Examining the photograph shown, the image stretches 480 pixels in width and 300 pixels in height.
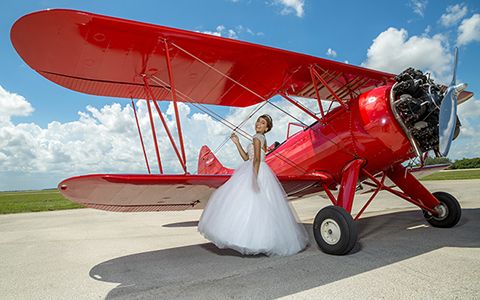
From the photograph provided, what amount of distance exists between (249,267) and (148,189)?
1439 mm

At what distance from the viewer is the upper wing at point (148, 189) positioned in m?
3.02

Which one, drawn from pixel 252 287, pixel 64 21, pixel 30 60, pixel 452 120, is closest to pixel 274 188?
pixel 252 287

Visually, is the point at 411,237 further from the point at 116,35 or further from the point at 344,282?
the point at 116,35

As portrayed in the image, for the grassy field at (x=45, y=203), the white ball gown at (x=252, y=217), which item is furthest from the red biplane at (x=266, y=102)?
the grassy field at (x=45, y=203)

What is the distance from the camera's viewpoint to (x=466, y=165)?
47.2 m

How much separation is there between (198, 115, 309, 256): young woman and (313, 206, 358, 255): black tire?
0.89 feet

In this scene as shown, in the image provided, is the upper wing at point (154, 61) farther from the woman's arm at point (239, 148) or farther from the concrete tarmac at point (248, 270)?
the concrete tarmac at point (248, 270)

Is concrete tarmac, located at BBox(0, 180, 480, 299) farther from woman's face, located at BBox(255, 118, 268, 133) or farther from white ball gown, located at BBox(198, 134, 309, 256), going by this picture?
woman's face, located at BBox(255, 118, 268, 133)

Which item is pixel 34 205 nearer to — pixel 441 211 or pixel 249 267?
pixel 249 267

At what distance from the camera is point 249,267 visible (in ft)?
10.1

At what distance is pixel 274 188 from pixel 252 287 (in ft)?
4.66

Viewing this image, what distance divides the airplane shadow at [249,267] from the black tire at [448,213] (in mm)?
271

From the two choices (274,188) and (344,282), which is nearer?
(344,282)

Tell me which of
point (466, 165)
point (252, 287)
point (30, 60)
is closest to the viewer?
point (252, 287)
